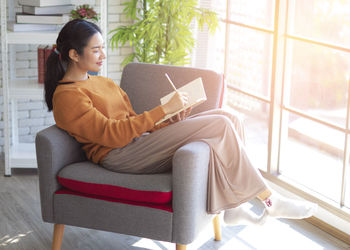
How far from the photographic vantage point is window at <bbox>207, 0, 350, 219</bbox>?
3135 mm

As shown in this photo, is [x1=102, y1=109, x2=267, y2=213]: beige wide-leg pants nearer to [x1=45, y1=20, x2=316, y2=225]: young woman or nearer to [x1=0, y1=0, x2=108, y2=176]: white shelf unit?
[x1=45, y1=20, x2=316, y2=225]: young woman

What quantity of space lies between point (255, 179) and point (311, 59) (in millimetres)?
2096

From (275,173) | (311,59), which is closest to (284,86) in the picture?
(275,173)

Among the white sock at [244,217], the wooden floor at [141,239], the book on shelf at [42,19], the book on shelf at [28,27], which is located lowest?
the wooden floor at [141,239]

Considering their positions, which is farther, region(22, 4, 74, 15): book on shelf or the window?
region(22, 4, 74, 15): book on shelf

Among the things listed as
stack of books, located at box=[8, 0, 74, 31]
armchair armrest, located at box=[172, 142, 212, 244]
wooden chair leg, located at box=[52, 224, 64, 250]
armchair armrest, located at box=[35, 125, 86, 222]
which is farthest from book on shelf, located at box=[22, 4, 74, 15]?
armchair armrest, located at box=[172, 142, 212, 244]

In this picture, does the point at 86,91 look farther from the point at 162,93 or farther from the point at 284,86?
the point at 284,86

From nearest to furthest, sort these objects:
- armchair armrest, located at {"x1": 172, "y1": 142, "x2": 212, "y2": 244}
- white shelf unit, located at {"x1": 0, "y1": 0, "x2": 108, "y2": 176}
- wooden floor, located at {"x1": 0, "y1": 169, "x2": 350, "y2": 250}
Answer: armchair armrest, located at {"x1": 172, "y1": 142, "x2": 212, "y2": 244}
wooden floor, located at {"x1": 0, "y1": 169, "x2": 350, "y2": 250}
white shelf unit, located at {"x1": 0, "y1": 0, "x2": 108, "y2": 176}

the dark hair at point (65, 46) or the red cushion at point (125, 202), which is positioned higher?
the dark hair at point (65, 46)

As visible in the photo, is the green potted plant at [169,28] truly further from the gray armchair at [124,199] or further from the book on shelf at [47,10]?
the gray armchair at [124,199]

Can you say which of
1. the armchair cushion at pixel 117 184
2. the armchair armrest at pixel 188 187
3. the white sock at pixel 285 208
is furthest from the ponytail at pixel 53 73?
the white sock at pixel 285 208

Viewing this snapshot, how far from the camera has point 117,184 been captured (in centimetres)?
237

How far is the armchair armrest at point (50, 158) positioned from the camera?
2441 millimetres

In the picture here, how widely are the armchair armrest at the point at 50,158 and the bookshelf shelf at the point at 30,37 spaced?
112cm
